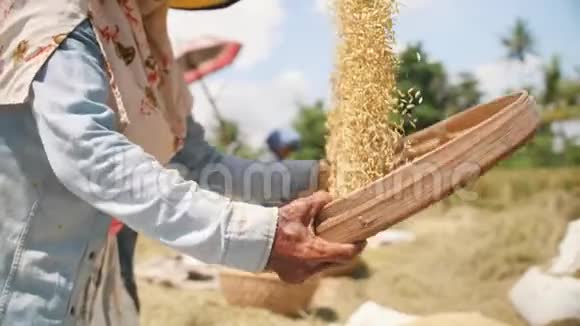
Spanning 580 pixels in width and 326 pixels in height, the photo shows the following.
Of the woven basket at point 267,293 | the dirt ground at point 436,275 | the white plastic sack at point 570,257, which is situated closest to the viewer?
the white plastic sack at point 570,257

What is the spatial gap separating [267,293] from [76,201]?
7.65 feet

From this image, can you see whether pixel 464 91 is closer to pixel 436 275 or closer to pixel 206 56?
pixel 206 56

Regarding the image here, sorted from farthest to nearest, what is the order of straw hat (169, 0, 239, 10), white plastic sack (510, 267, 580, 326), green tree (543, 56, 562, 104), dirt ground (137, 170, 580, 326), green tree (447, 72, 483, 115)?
1. green tree (543, 56, 562, 104)
2. green tree (447, 72, 483, 115)
3. dirt ground (137, 170, 580, 326)
4. white plastic sack (510, 267, 580, 326)
5. straw hat (169, 0, 239, 10)

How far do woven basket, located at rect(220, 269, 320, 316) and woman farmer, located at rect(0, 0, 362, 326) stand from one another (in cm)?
209

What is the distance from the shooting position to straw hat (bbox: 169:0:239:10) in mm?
1491

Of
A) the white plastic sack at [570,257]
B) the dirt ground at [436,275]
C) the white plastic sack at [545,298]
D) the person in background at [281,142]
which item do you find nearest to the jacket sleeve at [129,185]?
the white plastic sack at [545,298]

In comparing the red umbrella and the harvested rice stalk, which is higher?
the harvested rice stalk

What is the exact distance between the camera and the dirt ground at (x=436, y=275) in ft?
10.4

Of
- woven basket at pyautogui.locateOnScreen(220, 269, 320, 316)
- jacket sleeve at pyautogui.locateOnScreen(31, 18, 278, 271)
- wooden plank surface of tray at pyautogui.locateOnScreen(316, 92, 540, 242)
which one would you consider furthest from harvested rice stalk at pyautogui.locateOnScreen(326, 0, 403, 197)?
woven basket at pyautogui.locateOnScreen(220, 269, 320, 316)

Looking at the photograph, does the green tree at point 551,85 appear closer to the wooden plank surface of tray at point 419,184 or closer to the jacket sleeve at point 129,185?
the wooden plank surface of tray at point 419,184

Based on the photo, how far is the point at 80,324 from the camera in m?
1.20

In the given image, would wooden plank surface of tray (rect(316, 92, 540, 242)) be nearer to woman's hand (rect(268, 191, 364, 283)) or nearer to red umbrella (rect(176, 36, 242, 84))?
woman's hand (rect(268, 191, 364, 283))

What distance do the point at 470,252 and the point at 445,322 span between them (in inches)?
98.3

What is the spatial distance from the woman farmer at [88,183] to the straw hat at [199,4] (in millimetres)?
175
